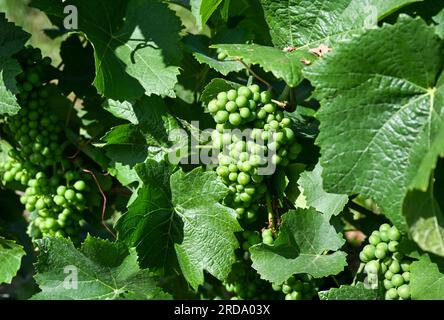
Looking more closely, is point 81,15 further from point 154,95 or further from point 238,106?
point 238,106

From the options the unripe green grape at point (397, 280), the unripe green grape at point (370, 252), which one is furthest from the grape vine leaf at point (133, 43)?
the unripe green grape at point (397, 280)

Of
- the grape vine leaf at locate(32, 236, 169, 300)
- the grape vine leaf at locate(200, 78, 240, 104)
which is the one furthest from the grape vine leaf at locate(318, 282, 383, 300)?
the grape vine leaf at locate(200, 78, 240, 104)

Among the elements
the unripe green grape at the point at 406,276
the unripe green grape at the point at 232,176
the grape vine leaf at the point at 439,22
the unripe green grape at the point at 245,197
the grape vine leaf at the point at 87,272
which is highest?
the grape vine leaf at the point at 439,22

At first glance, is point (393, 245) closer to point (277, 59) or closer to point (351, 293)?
point (351, 293)

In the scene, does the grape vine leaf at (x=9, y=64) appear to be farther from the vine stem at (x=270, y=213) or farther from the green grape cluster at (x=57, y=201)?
the vine stem at (x=270, y=213)

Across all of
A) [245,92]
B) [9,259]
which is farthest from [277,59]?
[9,259]
